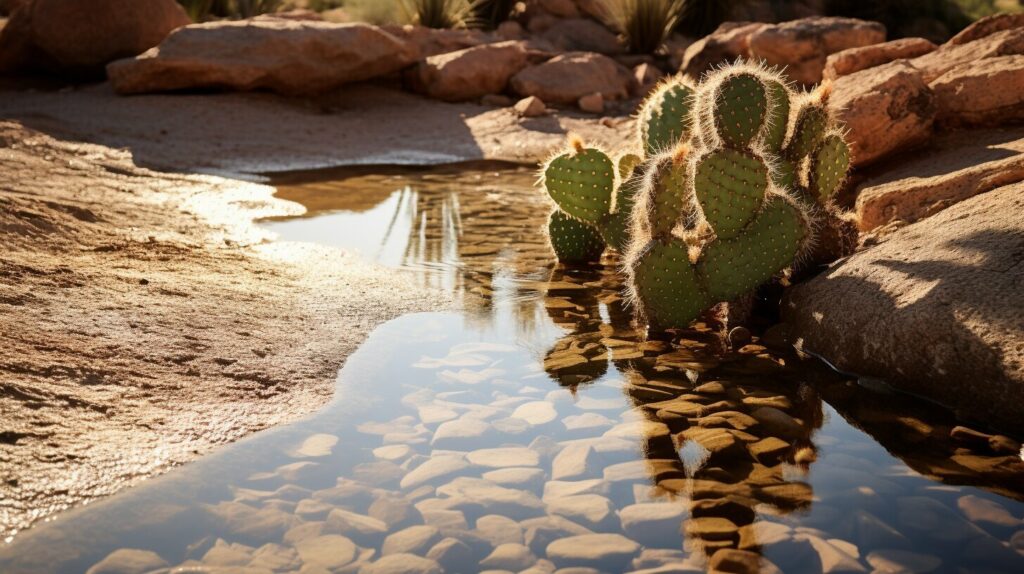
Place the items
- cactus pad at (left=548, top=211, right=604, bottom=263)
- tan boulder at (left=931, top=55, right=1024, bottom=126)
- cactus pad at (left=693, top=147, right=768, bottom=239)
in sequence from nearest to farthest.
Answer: cactus pad at (left=693, top=147, right=768, bottom=239) < cactus pad at (left=548, top=211, right=604, bottom=263) < tan boulder at (left=931, top=55, right=1024, bottom=126)

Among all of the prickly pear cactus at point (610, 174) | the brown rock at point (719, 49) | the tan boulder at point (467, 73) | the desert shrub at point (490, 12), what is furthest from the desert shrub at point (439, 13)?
the prickly pear cactus at point (610, 174)

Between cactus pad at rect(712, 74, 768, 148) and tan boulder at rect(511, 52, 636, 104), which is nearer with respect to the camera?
cactus pad at rect(712, 74, 768, 148)

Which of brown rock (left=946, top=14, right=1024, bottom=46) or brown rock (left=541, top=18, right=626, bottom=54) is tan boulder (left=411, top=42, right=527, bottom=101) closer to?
brown rock (left=541, top=18, right=626, bottom=54)

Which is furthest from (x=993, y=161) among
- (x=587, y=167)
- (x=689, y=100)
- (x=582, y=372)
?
(x=582, y=372)

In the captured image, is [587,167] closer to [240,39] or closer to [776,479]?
[776,479]

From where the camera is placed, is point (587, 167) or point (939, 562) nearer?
point (939, 562)

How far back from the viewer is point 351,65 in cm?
980

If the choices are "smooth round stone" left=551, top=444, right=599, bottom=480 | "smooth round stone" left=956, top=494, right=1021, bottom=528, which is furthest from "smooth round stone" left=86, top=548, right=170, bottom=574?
"smooth round stone" left=956, top=494, right=1021, bottom=528

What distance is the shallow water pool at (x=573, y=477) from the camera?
220 centimetres

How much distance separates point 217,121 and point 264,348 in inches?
225

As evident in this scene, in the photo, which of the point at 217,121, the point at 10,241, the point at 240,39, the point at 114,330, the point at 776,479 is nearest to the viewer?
the point at 776,479

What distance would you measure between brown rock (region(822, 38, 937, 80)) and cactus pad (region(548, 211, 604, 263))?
2202 mm

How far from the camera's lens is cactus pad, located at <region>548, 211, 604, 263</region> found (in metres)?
4.71

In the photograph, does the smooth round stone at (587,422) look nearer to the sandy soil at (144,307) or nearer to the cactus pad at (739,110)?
the sandy soil at (144,307)
